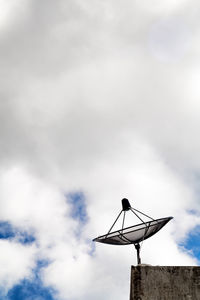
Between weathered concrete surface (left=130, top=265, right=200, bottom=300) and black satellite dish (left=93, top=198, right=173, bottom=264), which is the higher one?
black satellite dish (left=93, top=198, right=173, bottom=264)

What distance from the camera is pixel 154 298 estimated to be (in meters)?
9.88

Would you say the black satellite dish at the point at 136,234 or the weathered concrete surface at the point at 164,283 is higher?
the black satellite dish at the point at 136,234

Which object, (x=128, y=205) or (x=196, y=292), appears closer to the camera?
(x=196, y=292)

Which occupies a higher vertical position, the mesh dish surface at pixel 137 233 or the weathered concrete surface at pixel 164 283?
the mesh dish surface at pixel 137 233

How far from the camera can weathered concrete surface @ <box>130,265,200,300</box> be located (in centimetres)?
992

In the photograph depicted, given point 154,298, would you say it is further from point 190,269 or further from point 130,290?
point 190,269

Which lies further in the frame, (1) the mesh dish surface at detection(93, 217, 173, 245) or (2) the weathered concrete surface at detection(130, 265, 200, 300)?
(1) the mesh dish surface at detection(93, 217, 173, 245)

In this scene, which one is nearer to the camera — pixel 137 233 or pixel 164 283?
pixel 164 283

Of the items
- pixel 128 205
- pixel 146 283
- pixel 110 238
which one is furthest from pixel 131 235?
pixel 146 283

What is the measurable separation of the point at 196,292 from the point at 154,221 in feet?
12.5

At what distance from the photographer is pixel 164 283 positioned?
10148 mm

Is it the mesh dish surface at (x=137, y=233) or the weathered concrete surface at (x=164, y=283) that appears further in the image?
the mesh dish surface at (x=137, y=233)

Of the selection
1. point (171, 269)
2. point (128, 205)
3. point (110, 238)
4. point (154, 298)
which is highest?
point (128, 205)

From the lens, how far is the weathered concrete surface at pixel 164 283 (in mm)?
A: 9922
